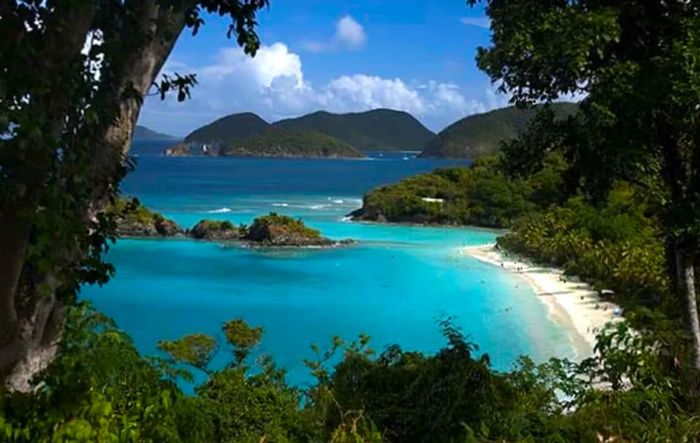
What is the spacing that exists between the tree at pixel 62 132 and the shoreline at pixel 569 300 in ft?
53.1

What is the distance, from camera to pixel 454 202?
60.3 metres

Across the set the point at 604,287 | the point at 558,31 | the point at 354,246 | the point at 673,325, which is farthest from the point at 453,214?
the point at 558,31

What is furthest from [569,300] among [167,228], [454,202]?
[454,202]

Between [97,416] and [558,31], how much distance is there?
3417mm

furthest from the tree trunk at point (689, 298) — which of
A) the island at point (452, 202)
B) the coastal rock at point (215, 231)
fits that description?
the island at point (452, 202)

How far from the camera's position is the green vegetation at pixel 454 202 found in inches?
2258

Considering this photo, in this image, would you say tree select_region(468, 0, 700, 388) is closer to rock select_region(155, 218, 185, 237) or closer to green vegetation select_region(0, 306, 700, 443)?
green vegetation select_region(0, 306, 700, 443)

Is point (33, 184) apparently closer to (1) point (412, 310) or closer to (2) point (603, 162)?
(2) point (603, 162)

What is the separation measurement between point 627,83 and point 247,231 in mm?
45034

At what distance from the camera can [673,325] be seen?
7.82 metres

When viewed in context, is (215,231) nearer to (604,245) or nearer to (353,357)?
(604,245)

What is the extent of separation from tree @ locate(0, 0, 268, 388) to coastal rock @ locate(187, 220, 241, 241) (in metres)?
44.8

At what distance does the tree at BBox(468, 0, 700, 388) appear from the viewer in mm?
4184

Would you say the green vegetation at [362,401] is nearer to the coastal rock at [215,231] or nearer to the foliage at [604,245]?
the foliage at [604,245]
